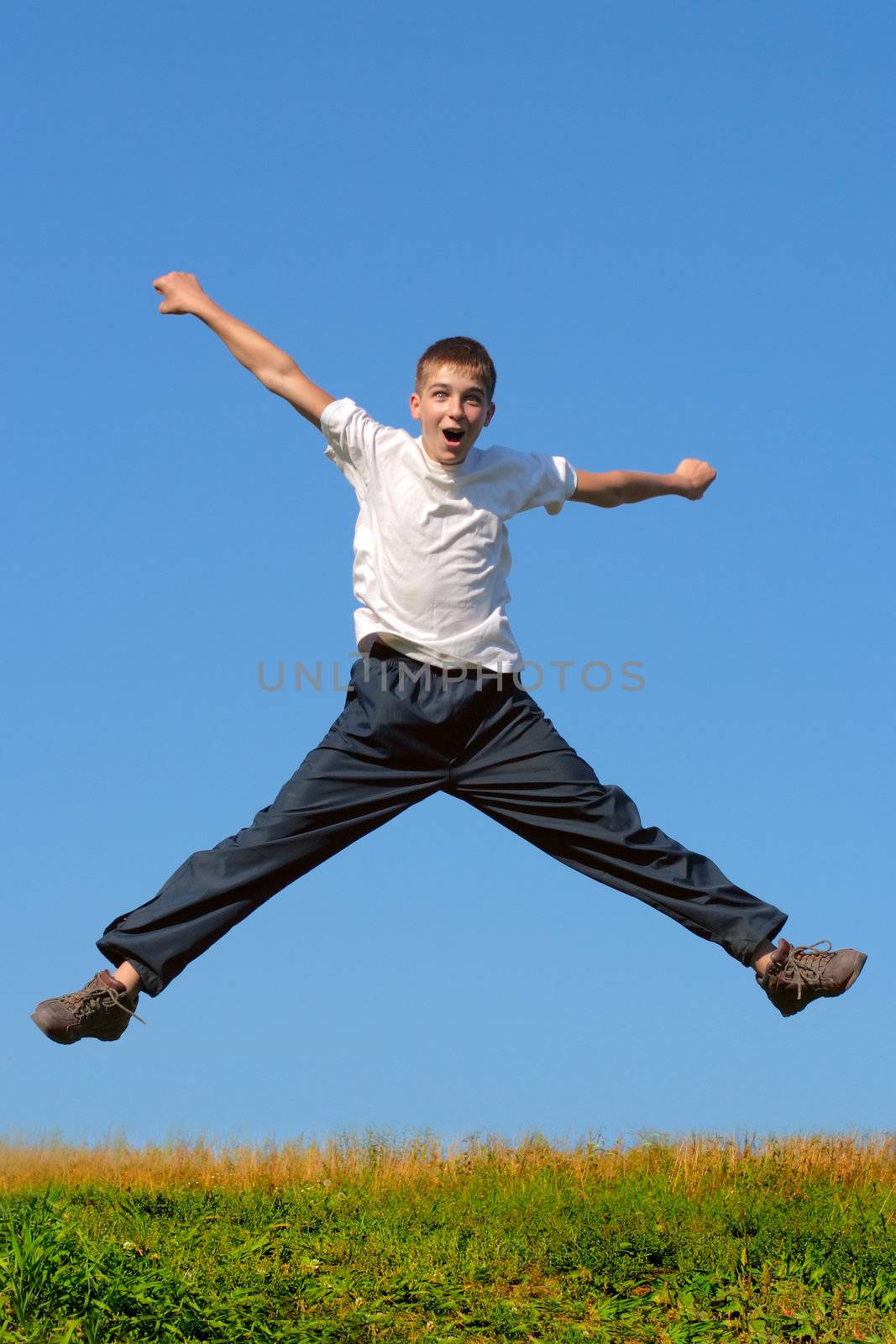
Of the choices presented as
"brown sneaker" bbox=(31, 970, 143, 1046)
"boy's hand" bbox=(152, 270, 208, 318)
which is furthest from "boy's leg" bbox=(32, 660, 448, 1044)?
"boy's hand" bbox=(152, 270, 208, 318)

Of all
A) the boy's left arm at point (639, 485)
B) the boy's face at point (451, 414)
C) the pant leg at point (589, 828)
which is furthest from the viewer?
the boy's left arm at point (639, 485)

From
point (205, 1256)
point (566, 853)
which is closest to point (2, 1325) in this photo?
point (205, 1256)

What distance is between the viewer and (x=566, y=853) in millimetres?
6105

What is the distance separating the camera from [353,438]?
6371 mm

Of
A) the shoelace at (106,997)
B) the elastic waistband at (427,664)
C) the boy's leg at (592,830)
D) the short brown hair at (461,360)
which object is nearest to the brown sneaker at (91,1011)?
the shoelace at (106,997)

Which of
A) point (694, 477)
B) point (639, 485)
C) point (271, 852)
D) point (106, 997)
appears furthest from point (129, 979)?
point (694, 477)

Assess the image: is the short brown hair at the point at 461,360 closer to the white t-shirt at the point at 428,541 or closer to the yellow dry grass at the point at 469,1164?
the white t-shirt at the point at 428,541

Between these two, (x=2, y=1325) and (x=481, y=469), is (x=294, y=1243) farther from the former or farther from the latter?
(x=481, y=469)

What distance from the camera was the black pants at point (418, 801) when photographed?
5863mm

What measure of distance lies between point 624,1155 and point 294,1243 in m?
2.27

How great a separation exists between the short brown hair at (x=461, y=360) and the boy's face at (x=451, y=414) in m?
0.04

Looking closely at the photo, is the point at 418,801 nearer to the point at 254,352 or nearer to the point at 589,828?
the point at 589,828

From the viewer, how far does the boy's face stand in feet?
20.5

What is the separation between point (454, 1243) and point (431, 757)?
2145 mm
